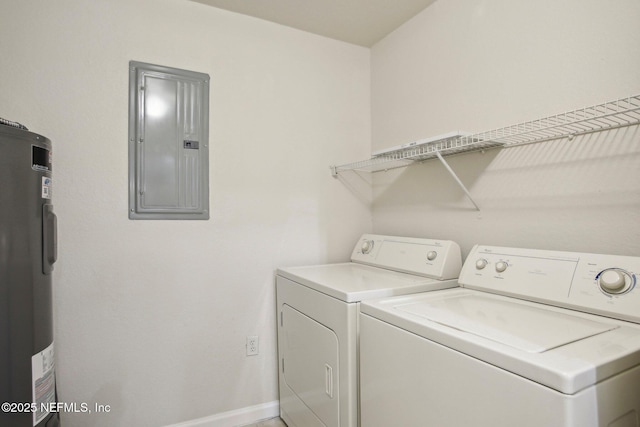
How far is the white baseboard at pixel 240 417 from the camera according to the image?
1.83 metres

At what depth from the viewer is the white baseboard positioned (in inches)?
72.1

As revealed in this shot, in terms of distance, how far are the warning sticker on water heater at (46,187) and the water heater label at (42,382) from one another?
536 millimetres

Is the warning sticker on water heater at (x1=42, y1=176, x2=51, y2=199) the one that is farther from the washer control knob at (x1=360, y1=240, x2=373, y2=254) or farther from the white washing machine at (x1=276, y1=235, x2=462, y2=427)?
the washer control knob at (x1=360, y1=240, x2=373, y2=254)

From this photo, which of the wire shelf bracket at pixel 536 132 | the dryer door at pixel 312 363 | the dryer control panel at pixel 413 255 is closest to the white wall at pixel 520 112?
the wire shelf bracket at pixel 536 132

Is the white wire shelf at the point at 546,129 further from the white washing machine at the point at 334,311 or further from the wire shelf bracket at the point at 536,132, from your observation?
the white washing machine at the point at 334,311

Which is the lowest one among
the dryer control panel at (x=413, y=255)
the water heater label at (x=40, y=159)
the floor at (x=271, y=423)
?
the floor at (x=271, y=423)

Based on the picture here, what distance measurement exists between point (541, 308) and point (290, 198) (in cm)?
144

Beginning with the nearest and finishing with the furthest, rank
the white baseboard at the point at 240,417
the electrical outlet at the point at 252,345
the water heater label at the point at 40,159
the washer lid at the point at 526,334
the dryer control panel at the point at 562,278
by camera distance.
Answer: the washer lid at the point at 526,334, the dryer control panel at the point at 562,278, the water heater label at the point at 40,159, the white baseboard at the point at 240,417, the electrical outlet at the point at 252,345

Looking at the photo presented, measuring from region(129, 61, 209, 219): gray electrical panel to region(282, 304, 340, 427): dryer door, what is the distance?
0.81 meters

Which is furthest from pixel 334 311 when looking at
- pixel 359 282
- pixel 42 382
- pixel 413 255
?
pixel 42 382

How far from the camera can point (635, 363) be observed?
0.78 m

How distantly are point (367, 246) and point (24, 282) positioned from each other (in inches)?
65.2

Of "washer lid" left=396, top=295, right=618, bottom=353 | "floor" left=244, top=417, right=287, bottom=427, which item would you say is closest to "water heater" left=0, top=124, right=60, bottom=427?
"floor" left=244, top=417, right=287, bottom=427

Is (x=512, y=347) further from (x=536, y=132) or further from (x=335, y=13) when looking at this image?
(x=335, y=13)
